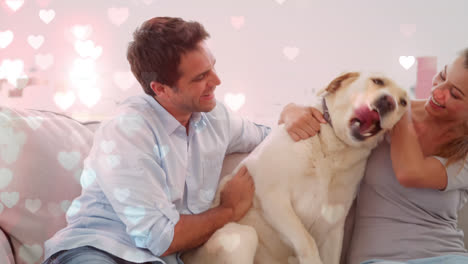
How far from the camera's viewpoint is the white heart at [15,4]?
79.2 inches

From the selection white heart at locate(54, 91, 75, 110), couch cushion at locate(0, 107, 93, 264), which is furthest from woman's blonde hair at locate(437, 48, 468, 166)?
white heart at locate(54, 91, 75, 110)

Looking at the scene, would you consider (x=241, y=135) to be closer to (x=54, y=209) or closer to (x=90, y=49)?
(x=54, y=209)

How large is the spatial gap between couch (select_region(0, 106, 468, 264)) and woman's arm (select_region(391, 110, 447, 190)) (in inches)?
42.3

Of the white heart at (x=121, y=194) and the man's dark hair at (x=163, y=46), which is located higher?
the man's dark hair at (x=163, y=46)

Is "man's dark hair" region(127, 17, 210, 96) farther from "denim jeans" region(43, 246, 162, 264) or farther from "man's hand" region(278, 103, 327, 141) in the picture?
"denim jeans" region(43, 246, 162, 264)

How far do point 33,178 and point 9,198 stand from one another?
0.31ft

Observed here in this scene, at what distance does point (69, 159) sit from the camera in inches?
55.2

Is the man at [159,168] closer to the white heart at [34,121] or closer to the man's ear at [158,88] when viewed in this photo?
the man's ear at [158,88]

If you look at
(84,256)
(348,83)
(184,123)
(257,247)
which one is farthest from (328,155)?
(84,256)

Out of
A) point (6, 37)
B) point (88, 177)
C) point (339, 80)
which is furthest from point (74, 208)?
point (6, 37)

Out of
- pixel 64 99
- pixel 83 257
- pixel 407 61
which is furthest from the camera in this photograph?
pixel 64 99

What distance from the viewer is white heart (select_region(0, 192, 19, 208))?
1278mm

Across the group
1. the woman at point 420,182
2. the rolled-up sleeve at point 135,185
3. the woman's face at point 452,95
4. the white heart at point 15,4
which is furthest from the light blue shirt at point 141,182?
the white heart at point 15,4

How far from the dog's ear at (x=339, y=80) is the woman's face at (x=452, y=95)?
24 centimetres
